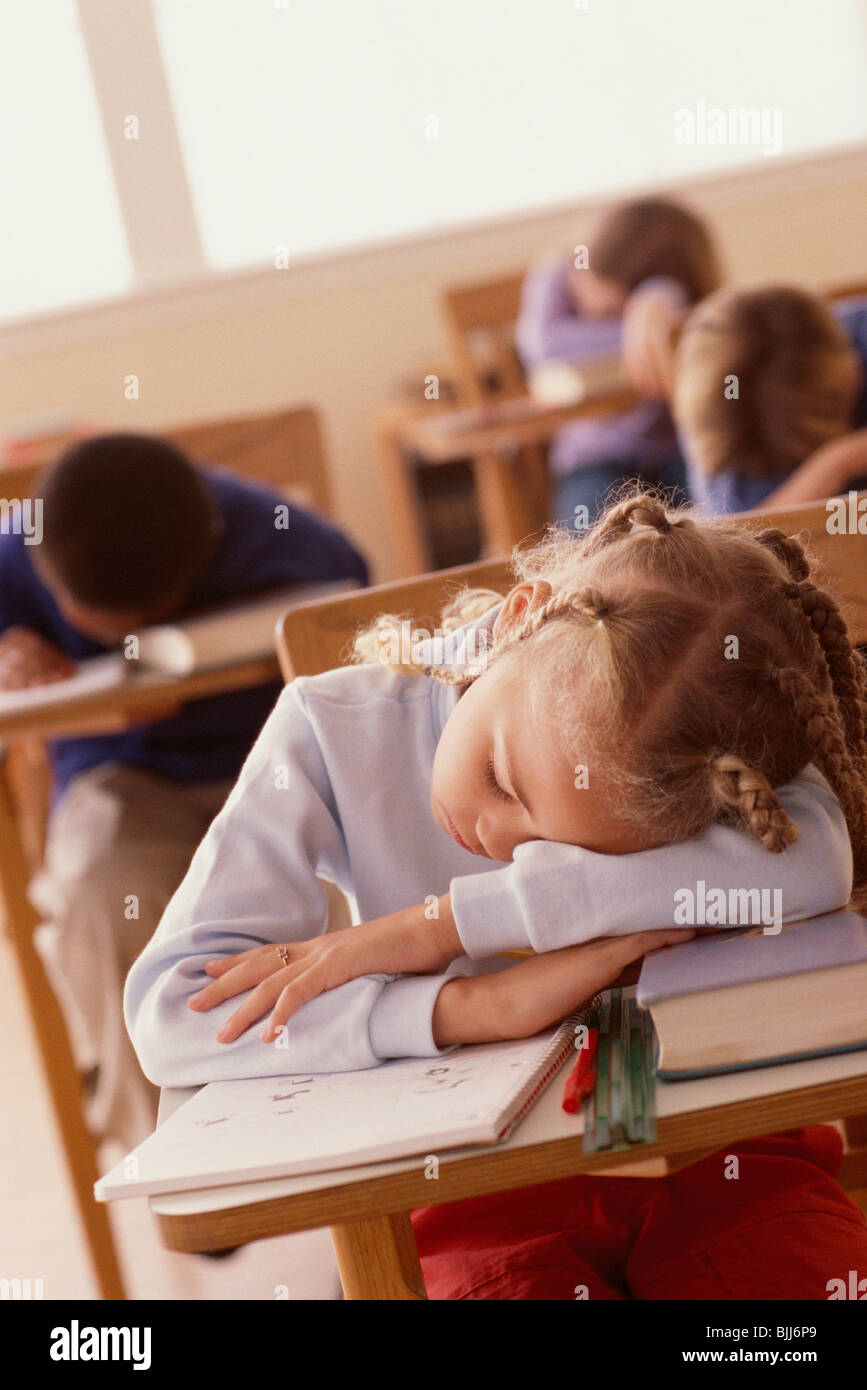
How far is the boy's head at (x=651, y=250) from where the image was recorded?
3.36 m

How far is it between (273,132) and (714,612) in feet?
14.1

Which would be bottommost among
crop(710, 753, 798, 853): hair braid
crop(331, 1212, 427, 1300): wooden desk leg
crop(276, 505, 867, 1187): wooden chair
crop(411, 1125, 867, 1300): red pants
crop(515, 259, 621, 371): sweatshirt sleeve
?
crop(411, 1125, 867, 1300): red pants

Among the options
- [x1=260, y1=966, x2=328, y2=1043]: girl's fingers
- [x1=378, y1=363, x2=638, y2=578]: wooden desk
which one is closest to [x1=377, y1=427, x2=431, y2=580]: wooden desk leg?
[x1=378, y1=363, x2=638, y2=578]: wooden desk

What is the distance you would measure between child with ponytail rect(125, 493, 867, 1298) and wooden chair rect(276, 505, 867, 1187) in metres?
0.14

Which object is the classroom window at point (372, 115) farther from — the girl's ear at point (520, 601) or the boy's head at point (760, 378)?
the girl's ear at point (520, 601)

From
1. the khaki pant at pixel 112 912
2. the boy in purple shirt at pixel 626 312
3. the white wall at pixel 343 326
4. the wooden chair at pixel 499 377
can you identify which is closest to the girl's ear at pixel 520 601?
the khaki pant at pixel 112 912

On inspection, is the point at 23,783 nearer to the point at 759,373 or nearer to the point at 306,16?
the point at 759,373

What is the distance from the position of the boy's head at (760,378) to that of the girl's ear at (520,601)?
1030 millimetres

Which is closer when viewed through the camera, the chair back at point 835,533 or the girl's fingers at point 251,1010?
the girl's fingers at point 251,1010

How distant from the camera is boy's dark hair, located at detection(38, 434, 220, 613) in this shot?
1889 millimetres

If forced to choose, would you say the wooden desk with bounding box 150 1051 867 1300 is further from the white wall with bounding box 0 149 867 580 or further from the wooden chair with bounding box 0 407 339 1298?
the white wall with bounding box 0 149 867 580

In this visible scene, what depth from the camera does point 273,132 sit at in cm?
472

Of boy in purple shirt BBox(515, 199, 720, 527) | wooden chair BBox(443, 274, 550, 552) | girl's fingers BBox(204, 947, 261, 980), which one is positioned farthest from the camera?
wooden chair BBox(443, 274, 550, 552)
